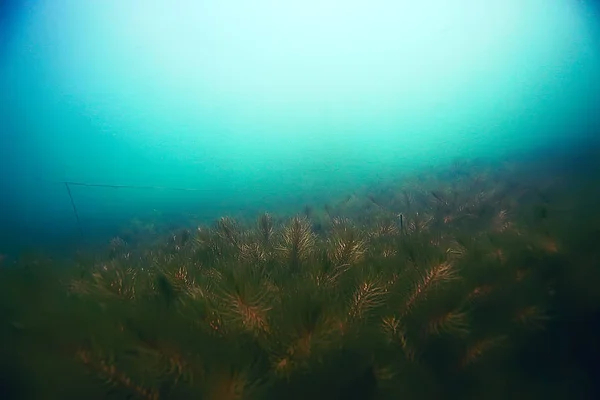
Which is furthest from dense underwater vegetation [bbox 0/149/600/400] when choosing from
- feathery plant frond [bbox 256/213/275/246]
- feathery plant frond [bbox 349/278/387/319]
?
feathery plant frond [bbox 256/213/275/246]

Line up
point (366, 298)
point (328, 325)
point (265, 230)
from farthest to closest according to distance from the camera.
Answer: point (265, 230), point (366, 298), point (328, 325)

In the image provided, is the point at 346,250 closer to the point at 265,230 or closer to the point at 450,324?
the point at 450,324

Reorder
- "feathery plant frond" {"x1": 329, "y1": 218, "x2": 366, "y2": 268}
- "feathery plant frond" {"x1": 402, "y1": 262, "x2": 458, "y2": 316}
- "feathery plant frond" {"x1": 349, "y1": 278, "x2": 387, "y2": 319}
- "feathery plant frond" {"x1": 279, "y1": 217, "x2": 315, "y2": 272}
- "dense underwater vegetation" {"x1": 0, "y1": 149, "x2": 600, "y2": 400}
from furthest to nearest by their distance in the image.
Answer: "feathery plant frond" {"x1": 279, "y1": 217, "x2": 315, "y2": 272} < "feathery plant frond" {"x1": 329, "y1": 218, "x2": 366, "y2": 268} < "feathery plant frond" {"x1": 402, "y1": 262, "x2": 458, "y2": 316} < "feathery plant frond" {"x1": 349, "y1": 278, "x2": 387, "y2": 319} < "dense underwater vegetation" {"x1": 0, "y1": 149, "x2": 600, "y2": 400}

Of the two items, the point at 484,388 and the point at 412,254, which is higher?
the point at 412,254

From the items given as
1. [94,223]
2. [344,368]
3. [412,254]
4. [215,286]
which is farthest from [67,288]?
[94,223]

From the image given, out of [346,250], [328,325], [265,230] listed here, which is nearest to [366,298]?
[328,325]

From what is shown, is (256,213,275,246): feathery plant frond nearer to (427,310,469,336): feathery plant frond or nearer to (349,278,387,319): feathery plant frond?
(349,278,387,319): feathery plant frond

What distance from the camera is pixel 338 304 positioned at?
120 centimetres

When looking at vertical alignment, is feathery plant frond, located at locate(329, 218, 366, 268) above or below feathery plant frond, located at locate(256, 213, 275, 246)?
above

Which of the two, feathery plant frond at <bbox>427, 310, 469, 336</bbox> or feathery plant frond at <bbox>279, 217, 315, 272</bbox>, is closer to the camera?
feathery plant frond at <bbox>427, 310, 469, 336</bbox>

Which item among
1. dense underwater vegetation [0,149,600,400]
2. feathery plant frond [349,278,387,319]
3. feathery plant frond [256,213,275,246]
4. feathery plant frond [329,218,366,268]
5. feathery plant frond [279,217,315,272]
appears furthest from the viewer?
feathery plant frond [256,213,275,246]

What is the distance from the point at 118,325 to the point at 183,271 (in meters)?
0.40

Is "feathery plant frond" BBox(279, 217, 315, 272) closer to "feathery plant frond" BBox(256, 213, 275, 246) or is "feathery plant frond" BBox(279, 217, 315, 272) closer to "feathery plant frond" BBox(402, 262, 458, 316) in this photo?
"feathery plant frond" BBox(256, 213, 275, 246)

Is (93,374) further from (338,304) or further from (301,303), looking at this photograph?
(338,304)
